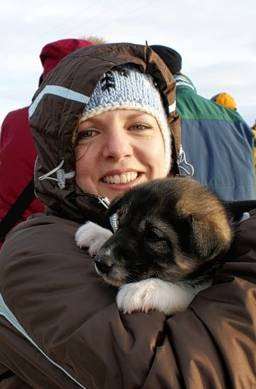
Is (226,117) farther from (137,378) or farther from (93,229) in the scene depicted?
(137,378)

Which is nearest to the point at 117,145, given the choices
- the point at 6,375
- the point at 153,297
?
the point at 153,297

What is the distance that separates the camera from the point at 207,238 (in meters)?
2.57

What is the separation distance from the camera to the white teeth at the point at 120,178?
3.60m

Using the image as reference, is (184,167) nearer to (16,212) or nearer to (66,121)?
(66,121)

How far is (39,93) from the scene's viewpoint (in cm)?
371

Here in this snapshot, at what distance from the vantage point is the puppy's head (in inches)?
102

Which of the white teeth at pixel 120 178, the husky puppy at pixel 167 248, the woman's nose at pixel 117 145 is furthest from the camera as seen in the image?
the white teeth at pixel 120 178

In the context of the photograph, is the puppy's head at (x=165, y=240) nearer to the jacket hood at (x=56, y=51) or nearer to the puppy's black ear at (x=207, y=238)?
the puppy's black ear at (x=207, y=238)

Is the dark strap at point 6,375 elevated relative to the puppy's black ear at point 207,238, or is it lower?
lower

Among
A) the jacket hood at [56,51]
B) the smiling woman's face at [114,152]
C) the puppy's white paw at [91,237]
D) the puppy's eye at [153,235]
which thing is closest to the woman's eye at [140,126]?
the smiling woman's face at [114,152]

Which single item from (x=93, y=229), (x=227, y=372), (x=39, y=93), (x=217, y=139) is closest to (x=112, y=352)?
(x=227, y=372)

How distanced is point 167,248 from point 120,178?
105cm

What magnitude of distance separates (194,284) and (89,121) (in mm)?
1313

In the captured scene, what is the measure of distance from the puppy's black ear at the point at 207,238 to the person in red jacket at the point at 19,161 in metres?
2.85
